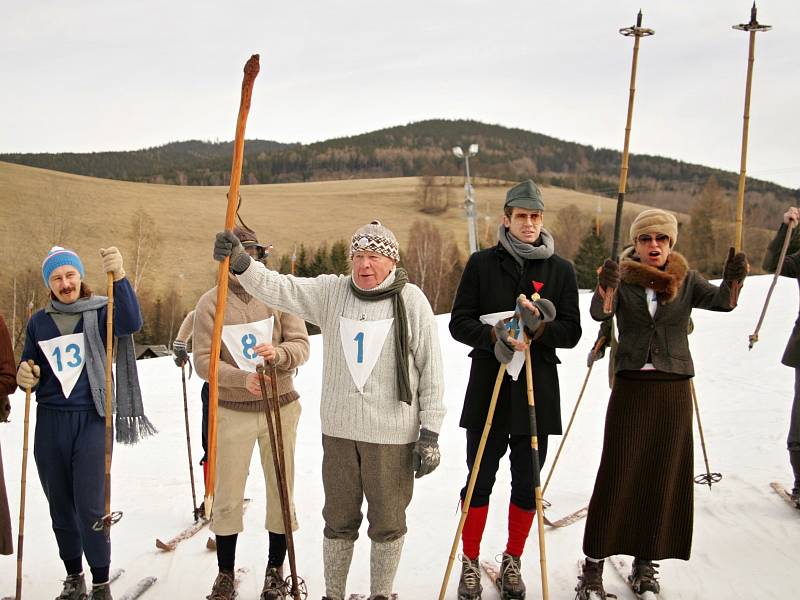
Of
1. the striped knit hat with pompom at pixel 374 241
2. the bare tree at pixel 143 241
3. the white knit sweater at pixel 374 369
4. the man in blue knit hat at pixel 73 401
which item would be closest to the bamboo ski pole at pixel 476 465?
the white knit sweater at pixel 374 369

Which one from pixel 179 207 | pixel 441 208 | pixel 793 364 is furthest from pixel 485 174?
pixel 793 364

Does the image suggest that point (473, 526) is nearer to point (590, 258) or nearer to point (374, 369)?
point (374, 369)

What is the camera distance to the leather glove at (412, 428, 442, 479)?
2.96 m

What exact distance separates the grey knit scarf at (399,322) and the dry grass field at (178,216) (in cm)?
3669

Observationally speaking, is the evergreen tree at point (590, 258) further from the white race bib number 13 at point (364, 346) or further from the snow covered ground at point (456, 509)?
the white race bib number 13 at point (364, 346)

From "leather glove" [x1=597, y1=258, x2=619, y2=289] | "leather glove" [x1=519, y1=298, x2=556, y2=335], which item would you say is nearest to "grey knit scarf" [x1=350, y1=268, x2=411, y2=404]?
"leather glove" [x1=519, y1=298, x2=556, y2=335]

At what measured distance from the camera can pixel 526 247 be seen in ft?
11.1

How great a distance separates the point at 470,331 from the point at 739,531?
2.52m

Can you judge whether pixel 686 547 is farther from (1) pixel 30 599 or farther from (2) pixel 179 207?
(2) pixel 179 207

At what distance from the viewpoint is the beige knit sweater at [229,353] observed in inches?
140

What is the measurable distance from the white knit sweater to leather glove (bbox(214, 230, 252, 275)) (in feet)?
0.16

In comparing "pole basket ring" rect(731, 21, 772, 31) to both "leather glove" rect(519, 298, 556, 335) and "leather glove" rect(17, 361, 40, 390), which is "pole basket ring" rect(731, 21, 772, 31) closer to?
"leather glove" rect(519, 298, 556, 335)

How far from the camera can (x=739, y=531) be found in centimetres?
438

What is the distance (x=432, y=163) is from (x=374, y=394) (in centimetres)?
9231
